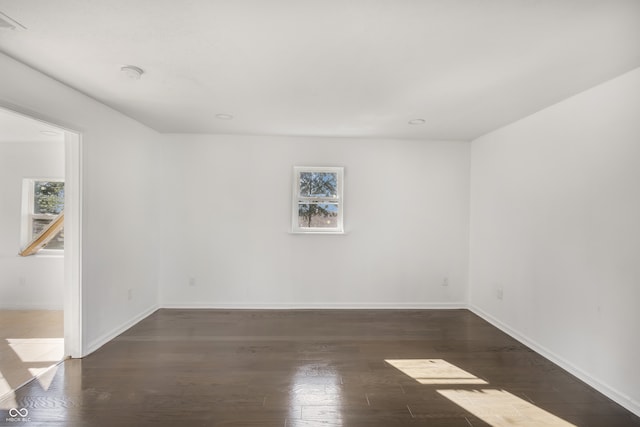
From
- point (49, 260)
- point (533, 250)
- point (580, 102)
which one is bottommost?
point (49, 260)

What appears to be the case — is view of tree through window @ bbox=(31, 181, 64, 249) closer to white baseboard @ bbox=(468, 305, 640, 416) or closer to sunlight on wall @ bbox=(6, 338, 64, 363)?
sunlight on wall @ bbox=(6, 338, 64, 363)

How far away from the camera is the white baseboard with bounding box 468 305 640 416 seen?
76.9 inches

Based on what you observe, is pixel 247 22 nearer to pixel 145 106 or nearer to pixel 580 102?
pixel 145 106

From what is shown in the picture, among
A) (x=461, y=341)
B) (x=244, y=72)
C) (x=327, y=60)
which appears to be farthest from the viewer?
(x=461, y=341)

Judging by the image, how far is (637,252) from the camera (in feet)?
6.32

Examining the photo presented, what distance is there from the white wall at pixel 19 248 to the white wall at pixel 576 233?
569 cm

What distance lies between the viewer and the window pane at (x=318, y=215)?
3951 mm

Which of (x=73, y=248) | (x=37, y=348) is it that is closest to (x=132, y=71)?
(x=73, y=248)

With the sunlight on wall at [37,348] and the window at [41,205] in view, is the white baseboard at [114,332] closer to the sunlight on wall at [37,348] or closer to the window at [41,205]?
the sunlight on wall at [37,348]

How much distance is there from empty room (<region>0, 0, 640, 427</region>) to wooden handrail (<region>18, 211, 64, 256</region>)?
3cm

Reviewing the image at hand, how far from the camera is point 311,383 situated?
2.20 meters

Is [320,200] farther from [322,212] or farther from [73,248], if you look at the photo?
[73,248]

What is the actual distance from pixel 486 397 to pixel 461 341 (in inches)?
36.5

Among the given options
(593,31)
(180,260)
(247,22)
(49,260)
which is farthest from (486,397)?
A: (49,260)
